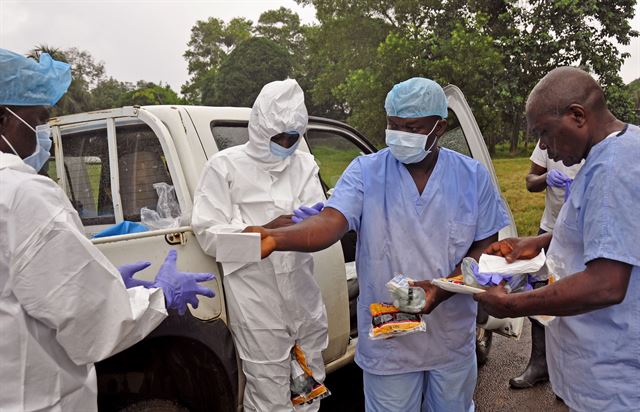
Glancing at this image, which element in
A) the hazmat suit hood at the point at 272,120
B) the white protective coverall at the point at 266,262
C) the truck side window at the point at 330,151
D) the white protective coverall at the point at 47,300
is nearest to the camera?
the white protective coverall at the point at 47,300

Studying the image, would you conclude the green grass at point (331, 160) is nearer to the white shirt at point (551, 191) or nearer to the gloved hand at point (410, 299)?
the white shirt at point (551, 191)

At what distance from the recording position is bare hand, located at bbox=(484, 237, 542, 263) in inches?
76.1

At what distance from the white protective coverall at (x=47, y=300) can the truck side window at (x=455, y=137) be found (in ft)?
8.20

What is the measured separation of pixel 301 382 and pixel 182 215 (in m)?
→ 1.07

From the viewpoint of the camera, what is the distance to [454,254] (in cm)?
220

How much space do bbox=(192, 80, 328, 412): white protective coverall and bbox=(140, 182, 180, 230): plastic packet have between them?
330 mm

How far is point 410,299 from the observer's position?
2012 mm

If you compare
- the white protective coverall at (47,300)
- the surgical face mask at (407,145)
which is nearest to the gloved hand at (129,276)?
the white protective coverall at (47,300)

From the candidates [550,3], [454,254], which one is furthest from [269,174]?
[550,3]

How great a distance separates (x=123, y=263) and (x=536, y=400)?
3017 mm

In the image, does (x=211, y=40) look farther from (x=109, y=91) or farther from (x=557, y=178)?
(x=557, y=178)

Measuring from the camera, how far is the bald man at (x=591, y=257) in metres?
1.46

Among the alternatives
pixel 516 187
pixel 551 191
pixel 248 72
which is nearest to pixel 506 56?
pixel 516 187

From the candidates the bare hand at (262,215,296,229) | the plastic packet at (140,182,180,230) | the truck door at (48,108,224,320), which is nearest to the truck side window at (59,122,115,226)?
the truck door at (48,108,224,320)
